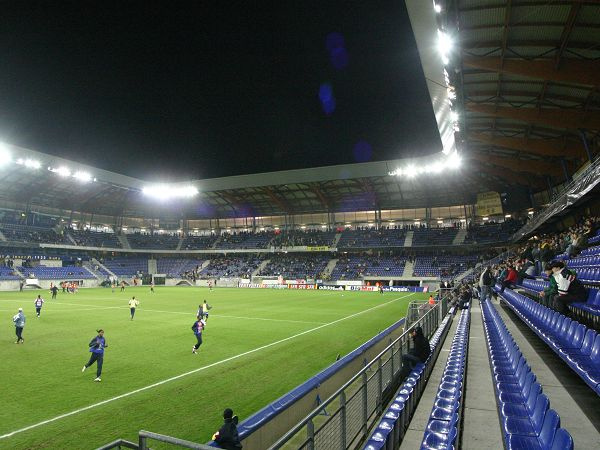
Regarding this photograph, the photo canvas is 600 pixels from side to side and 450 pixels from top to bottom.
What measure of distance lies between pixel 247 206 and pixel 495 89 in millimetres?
61329

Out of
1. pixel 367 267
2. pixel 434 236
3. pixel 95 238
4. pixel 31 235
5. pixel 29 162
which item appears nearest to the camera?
pixel 29 162

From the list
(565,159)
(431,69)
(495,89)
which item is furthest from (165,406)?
(565,159)

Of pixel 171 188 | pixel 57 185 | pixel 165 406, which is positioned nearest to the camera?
pixel 165 406

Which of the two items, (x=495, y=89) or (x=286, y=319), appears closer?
(x=495, y=89)

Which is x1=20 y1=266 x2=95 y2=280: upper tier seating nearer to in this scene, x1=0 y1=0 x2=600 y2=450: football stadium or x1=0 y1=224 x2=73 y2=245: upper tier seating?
x1=0 y1=0 x2=600 y2=450: football stadium

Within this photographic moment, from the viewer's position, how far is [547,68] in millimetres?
16891

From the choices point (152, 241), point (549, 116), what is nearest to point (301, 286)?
point (152, 241)

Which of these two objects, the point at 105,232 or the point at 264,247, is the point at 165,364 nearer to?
the point at 264,247

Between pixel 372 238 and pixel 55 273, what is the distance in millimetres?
51996

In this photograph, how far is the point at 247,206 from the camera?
78000 millimetres

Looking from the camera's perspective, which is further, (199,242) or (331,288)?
(199,242)

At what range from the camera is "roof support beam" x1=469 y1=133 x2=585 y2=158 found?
26.2 meters

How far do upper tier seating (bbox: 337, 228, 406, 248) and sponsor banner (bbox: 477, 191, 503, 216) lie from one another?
17429 millimetres

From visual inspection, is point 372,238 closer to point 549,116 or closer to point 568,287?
point 549,116
